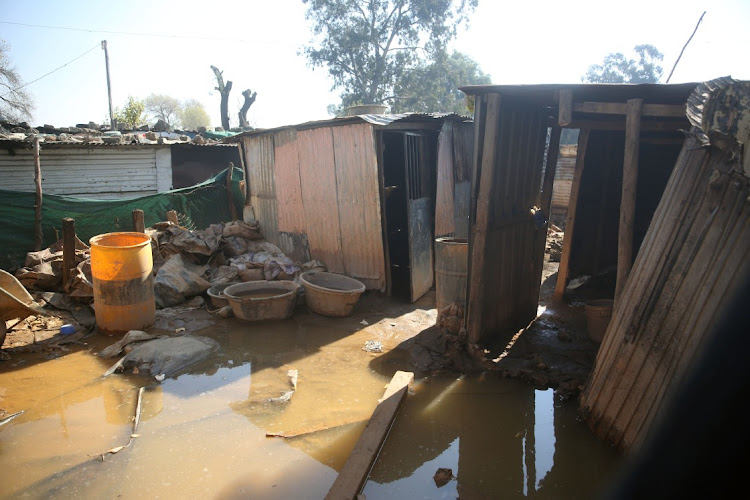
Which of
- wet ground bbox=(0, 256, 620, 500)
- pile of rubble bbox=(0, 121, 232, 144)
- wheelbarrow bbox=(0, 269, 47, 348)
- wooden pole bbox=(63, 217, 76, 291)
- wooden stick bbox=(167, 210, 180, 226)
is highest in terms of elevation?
pile of rubble bbox=(0, 121, 232, 144)

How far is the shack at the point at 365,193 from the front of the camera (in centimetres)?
737

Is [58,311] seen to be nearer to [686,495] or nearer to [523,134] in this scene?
[523,134]

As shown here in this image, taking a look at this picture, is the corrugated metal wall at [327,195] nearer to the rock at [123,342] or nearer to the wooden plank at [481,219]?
the wooden plank at [481,219]

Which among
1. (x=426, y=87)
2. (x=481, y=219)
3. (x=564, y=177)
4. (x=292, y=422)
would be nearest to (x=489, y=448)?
(x=292, y=422)

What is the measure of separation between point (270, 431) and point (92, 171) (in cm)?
1185

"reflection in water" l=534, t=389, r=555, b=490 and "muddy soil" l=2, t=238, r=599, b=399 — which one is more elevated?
"muddy soil" l=2, t=238, r=599, b=399

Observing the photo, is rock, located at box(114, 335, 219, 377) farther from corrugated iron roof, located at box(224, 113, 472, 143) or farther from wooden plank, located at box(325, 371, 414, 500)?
corrugated iron roof, located at box(224, 113, 472, 143)

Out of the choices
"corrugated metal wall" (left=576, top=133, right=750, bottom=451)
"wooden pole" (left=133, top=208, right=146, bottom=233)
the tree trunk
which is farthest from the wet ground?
the tree trunk

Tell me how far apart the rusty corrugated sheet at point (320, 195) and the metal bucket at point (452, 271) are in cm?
267

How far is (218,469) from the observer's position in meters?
3.43

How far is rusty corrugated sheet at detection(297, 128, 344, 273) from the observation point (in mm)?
7914

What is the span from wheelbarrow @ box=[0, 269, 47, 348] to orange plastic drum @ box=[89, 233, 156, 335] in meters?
0.73

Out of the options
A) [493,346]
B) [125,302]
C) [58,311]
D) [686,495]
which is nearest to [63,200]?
[58,311]

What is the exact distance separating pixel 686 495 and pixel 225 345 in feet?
19.0
